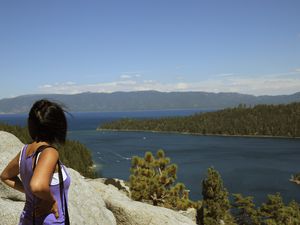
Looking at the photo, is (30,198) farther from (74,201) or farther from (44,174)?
(74,201)

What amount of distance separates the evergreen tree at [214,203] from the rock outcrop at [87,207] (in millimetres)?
26798

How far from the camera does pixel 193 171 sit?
92.9 meters

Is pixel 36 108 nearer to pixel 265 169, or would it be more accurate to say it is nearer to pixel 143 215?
pixel 143 215

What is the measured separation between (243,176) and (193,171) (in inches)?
501

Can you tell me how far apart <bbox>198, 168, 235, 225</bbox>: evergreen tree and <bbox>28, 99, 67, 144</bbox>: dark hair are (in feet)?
121

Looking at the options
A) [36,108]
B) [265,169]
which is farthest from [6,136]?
[265,169]

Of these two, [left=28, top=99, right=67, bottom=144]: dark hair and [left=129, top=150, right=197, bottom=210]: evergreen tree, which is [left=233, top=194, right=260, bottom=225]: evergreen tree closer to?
[left=129, top=150, right=197, bottom=210]: evergreen tree

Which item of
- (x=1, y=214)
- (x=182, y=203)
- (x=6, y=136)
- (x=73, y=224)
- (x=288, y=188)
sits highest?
(x=6, y=136)

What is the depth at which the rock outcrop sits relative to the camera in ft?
25.6

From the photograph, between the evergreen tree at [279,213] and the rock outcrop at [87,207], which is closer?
the rock outcrop at [87,207]

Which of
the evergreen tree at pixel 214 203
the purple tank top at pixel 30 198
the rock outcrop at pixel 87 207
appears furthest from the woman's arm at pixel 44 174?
the evergreen tree at pixel 214 203

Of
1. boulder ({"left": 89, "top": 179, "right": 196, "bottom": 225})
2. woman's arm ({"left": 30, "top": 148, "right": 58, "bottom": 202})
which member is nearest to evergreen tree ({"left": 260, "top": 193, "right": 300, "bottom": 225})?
boulder ({"left": 89, "top": 179, "right": 196, "bottom": 225})

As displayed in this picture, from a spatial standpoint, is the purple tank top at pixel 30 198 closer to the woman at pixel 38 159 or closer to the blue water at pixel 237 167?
the woman at pixel 38 159

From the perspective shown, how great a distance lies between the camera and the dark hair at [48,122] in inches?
147
